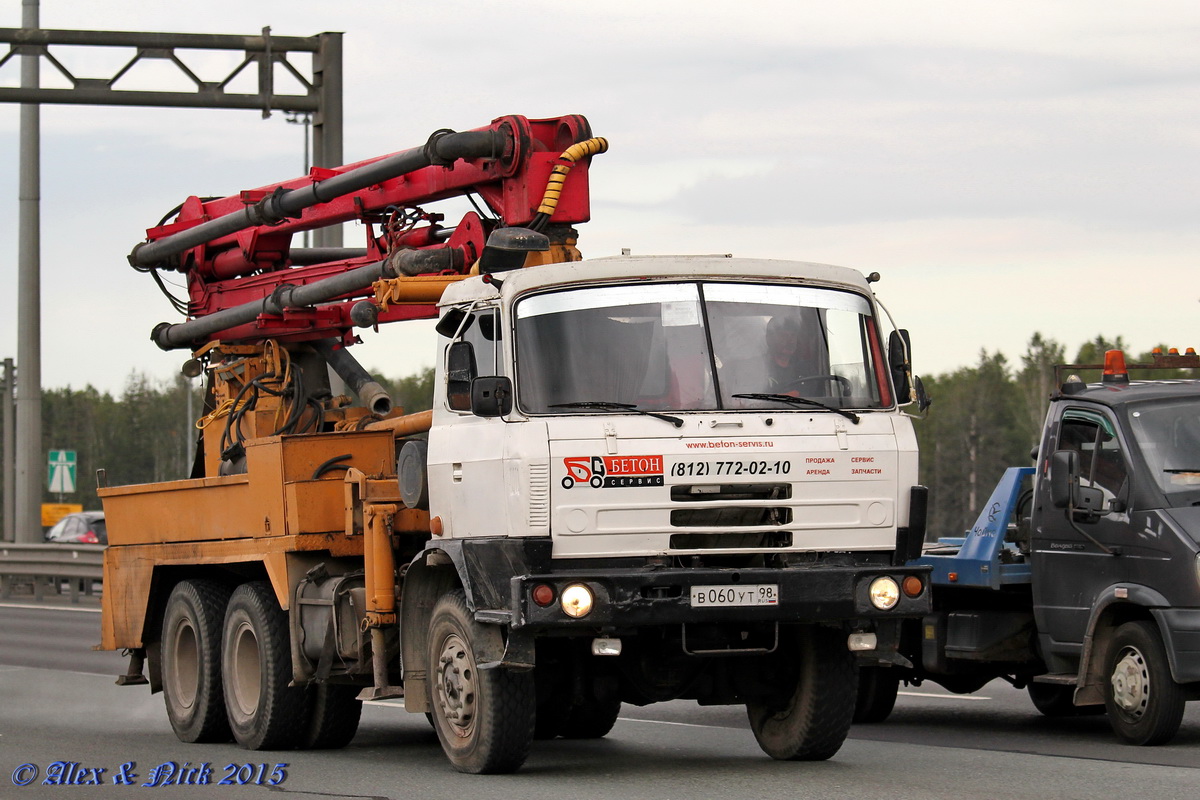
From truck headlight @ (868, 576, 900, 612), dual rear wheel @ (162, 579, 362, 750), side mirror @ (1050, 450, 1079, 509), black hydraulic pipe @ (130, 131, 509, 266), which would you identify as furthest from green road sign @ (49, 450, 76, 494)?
truck headlight @ (868, 576, 900, 612)

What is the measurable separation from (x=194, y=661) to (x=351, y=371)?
2.44 m

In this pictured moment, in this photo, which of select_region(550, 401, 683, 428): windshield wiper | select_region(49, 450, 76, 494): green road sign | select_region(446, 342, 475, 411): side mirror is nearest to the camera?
select_region(550, 401, 683, 428): windshield wiper

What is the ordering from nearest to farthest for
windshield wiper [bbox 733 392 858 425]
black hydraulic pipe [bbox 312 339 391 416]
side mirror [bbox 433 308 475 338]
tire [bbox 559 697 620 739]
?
windshield wiper [bbox 733 392 858 425] → side mirror [bbox 433 308 475 338] → tire [bbox 559 697 620 739] → black hydraulic pipe [bbox 312 339 391 416]

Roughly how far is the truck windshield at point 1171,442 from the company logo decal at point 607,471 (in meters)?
3.67

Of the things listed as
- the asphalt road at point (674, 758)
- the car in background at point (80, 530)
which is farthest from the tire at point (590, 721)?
the car in background at point (80, 530)

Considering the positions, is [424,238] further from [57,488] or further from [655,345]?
[57,488]

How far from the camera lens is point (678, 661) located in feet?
34.0

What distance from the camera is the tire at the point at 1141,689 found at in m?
11.3

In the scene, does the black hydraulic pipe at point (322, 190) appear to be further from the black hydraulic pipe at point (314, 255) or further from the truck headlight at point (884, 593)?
the truck headlight at point (884, 593)

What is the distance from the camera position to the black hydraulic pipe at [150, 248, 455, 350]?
41.3ft

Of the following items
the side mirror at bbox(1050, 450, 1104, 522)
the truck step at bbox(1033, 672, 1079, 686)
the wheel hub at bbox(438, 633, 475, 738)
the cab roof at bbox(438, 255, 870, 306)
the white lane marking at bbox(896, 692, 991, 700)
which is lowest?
the white lane marking at bbox(896, 692, 991, 700)

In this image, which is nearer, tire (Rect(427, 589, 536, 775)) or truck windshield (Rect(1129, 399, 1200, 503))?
tire (Rect(427, 589, 536, 775))

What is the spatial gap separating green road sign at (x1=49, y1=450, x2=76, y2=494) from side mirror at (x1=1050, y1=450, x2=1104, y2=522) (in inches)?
1428

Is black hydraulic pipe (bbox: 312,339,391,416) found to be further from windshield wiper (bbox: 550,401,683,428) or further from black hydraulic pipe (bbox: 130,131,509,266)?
windshield wiper (bbox: 550,401,683,428)
